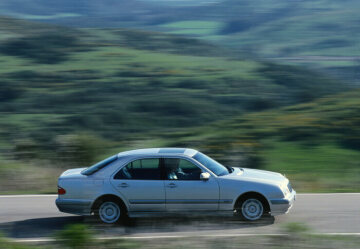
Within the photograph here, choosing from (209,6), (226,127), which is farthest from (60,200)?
(209,6)

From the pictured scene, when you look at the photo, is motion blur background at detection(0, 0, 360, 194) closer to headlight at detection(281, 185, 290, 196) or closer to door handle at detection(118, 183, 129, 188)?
headlight at detection(281, 185, 290, 196)

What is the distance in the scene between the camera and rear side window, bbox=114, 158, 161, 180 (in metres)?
9.83

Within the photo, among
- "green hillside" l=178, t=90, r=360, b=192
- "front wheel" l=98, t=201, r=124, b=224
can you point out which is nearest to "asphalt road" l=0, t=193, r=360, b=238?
"front wheel" l=98, t=201, r=124, b=224

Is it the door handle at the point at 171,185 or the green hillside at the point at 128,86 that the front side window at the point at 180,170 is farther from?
the green hillside at the point at 128,86

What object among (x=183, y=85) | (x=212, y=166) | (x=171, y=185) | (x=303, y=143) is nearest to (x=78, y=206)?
(x=171, y=185)

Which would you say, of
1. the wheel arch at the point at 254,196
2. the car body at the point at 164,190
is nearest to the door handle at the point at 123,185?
the car body at the point at 164,190

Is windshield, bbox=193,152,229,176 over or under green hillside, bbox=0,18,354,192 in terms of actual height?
under

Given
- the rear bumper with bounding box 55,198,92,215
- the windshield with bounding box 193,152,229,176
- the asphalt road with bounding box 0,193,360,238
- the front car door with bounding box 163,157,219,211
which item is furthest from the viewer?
the windshield with bounding box 193,152,229,176

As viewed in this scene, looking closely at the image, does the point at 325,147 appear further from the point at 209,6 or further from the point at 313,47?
the point at 209,6

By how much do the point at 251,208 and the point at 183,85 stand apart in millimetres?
55948

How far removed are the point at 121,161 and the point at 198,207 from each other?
5.11 feet

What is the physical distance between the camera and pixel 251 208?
9742 mm

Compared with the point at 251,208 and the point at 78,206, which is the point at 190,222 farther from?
the point at 78,206

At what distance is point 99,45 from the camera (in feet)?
277
